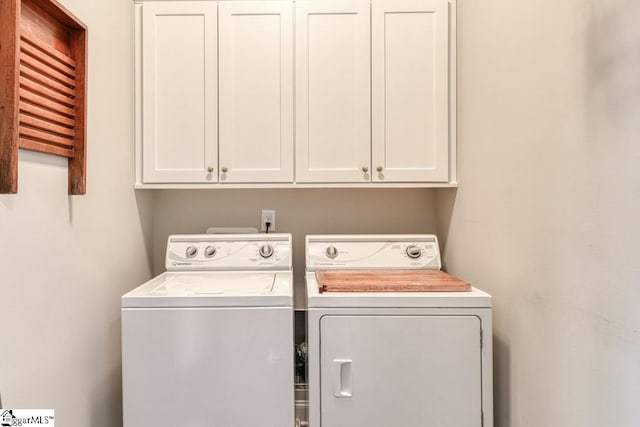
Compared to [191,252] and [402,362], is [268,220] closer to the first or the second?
[191,252]

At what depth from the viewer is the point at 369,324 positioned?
4.25 ft

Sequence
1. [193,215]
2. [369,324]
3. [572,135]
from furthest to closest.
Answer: [193,215] < [369,324] < [572,135]

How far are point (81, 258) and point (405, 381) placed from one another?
129 cm

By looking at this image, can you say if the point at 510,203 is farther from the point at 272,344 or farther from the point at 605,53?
the point at 272,344

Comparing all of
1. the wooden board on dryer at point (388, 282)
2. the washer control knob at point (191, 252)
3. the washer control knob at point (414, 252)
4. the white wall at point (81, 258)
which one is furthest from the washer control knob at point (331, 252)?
the white wall at point (81, 258)

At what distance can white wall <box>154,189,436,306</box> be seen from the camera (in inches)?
83.9

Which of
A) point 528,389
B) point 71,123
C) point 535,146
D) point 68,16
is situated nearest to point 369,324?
point 528,389

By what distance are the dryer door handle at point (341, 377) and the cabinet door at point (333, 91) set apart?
2.93 ft

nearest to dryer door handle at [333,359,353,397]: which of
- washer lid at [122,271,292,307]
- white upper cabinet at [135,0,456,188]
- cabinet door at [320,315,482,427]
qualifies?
cabinet door at [320,315,482,427]

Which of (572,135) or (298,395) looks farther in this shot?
(298,395)

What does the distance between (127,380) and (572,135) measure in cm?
166

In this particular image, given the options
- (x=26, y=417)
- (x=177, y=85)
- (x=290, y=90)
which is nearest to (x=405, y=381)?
(x=26, y=417)

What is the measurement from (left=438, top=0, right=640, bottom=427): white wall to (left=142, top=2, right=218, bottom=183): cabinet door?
128cm

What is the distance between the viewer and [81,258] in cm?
135
